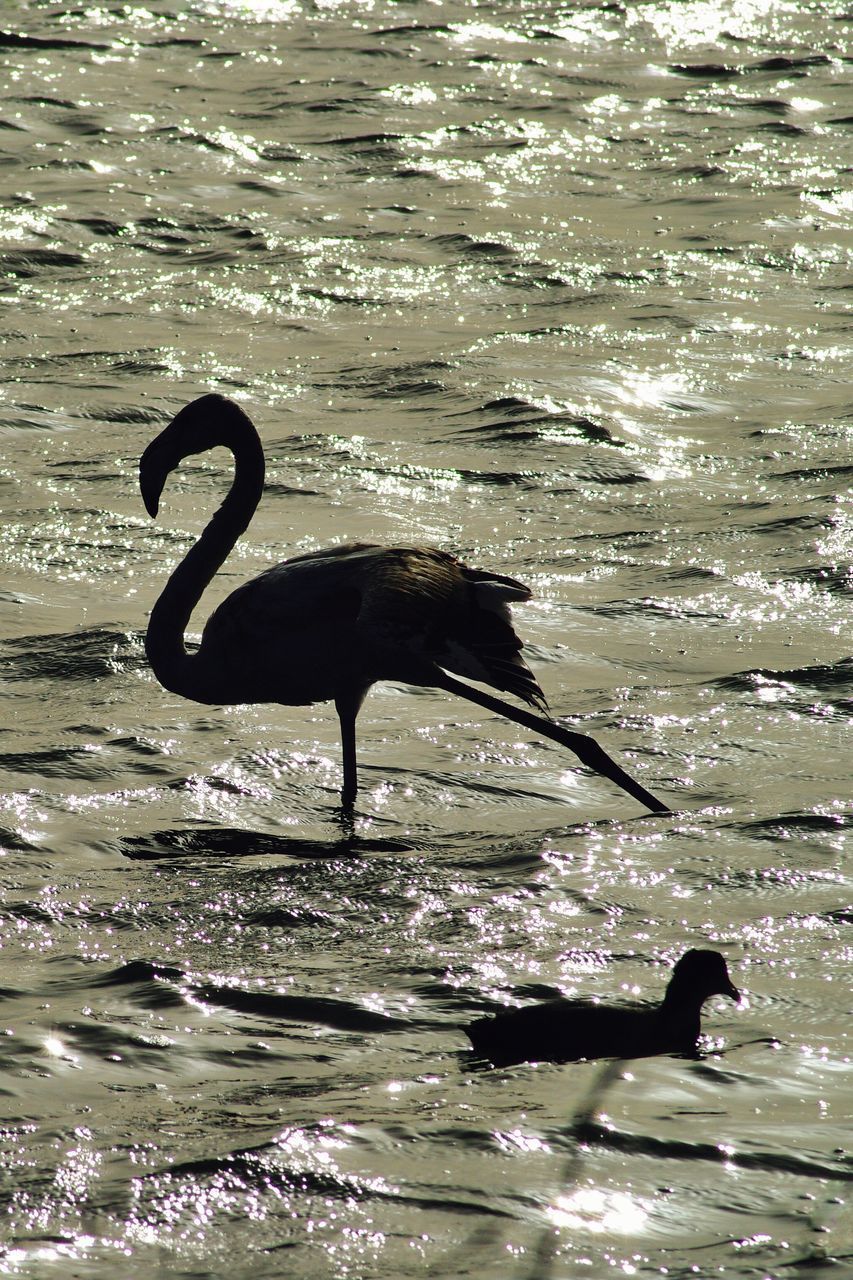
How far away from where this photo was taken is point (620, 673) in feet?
24.0

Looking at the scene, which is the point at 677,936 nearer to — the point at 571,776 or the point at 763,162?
the point at 571,776

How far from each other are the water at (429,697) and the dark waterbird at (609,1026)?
0.08 meters

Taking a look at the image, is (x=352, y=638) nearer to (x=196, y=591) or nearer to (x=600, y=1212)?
(x=196, y=591)

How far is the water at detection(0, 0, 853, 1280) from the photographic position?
12.6ft

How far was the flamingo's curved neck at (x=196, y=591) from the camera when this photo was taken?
6414 millimetres

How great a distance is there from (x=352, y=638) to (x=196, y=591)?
70cm

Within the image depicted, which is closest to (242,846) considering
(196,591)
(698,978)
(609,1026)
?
(196,591)

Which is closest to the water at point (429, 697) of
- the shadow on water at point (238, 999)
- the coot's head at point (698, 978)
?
the shadow on water at point (238, 999)

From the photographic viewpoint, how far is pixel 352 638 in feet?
20.3

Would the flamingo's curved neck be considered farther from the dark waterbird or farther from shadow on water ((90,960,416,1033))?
the dark waterbird

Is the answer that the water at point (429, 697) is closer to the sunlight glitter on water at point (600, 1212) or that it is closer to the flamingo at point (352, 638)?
the sunlight glitter on water at point (600, 1212)

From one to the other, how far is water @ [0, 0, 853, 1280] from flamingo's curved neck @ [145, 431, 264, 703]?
31 cm

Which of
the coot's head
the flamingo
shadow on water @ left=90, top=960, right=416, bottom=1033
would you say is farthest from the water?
the flamingo

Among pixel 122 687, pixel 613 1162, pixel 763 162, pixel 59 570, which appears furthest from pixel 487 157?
pixel 613 1162
